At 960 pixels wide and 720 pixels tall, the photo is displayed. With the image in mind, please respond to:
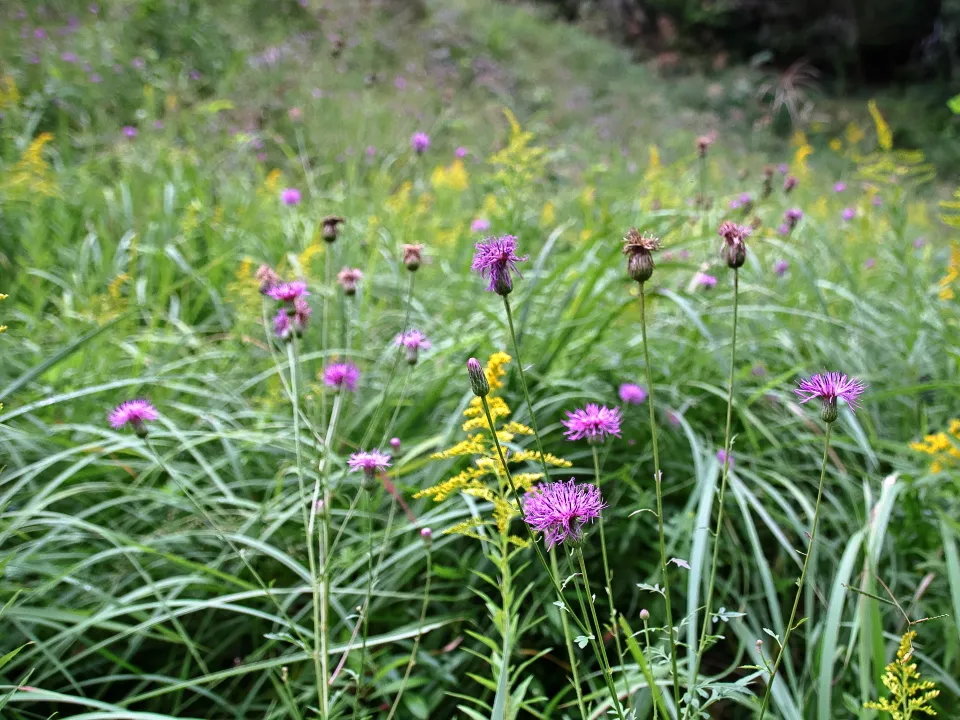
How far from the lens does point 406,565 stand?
1.12 m

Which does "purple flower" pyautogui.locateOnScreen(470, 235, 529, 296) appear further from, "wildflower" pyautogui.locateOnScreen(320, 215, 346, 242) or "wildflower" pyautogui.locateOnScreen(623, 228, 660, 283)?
"wildflower" pyautogui.locateOnScreen(320, 215, 346, 242)

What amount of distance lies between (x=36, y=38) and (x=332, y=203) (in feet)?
9.70

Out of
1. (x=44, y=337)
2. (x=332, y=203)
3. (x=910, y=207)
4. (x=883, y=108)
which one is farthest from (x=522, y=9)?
(x=44, y=337)

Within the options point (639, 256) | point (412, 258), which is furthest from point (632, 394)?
point (639, 256)

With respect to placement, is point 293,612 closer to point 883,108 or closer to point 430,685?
point 430,685

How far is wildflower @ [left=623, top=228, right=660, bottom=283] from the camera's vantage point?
0.64 m

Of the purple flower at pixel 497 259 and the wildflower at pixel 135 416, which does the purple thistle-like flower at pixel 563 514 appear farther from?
the wildflower at pixel 135 416

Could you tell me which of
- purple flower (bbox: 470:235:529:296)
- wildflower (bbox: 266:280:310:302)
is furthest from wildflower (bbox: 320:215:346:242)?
purple flower (bbox: 470:235:529:296)

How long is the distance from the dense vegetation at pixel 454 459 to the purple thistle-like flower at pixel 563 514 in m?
0.02

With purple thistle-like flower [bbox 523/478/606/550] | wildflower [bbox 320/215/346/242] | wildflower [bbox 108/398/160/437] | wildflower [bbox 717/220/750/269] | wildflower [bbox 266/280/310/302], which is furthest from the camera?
wildflower [bbox 320/215/346/242]

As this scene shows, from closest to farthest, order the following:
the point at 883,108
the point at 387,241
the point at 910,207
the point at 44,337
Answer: the point at 44,337
the point at 387,241
the point at 910,207
the point at 883,108

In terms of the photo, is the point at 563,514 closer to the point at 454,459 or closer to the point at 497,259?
the point at 497,259

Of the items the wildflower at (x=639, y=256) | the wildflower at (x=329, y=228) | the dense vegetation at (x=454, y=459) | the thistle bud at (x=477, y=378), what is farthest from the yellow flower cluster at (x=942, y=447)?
the wildflower at (x=329, y=228)

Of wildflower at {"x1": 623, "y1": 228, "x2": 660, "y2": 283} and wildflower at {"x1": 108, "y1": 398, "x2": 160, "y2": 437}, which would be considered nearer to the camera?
wildflower at {"x1": 623, "y1": 228, "x2": 660, "y2": 283}
